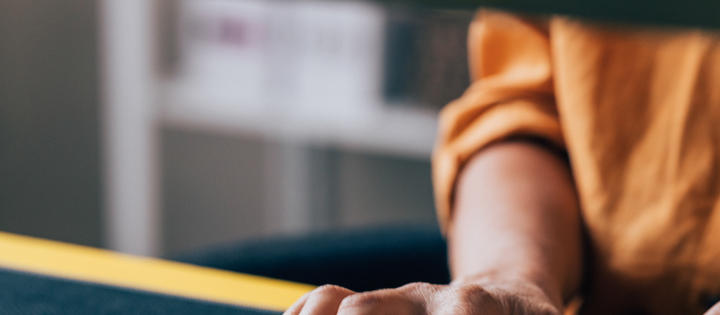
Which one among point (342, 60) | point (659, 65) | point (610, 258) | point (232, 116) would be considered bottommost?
point (232, 116)

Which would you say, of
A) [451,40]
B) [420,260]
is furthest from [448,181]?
[451,40]

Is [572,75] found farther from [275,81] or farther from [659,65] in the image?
[275,81]

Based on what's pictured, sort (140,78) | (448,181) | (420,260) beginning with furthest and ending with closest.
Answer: (140,78)
(420,260)
(448,181)

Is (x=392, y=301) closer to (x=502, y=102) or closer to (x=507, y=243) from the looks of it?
(x=507, y=243)

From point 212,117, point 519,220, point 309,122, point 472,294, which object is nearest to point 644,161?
point 519,220

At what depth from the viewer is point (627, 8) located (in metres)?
0.15

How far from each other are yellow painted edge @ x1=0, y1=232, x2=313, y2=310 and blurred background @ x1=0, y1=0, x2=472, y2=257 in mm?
1387

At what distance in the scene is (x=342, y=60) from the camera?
1877mm

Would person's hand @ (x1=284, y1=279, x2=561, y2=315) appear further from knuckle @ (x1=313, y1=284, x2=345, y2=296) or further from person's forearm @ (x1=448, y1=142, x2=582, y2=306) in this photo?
person's forearm @ (x1=448, y1=142, x2=582, y2=306)

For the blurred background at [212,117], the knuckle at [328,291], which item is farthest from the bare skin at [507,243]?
the blurred background at [212,117]

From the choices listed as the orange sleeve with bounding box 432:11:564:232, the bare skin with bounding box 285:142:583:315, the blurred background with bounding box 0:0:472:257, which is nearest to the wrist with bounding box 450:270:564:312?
the bare skin with bounding box 285:142:583:315

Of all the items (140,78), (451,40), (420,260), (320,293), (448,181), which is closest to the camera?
(320,293)

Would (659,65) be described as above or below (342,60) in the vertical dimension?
above

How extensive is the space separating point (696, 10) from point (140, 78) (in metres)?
1.89
